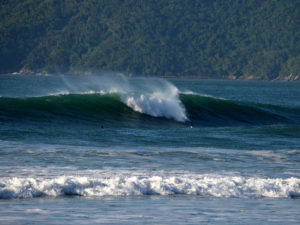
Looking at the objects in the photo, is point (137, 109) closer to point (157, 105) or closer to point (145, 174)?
point (157, 105)

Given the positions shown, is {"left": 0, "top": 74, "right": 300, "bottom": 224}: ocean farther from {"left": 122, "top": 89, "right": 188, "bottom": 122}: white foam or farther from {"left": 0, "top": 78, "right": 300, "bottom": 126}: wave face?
{"left": 122, "top": 89, "right": 188, "bottom": 122}: white foam

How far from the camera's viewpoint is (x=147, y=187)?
45.8ft

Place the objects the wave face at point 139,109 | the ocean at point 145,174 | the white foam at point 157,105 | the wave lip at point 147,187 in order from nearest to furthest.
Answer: the ocean at point 145,174, the wave lip at point 147,187, the wave face at point 139,109, the white foam at point 157,105

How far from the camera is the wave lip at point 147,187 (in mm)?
13398

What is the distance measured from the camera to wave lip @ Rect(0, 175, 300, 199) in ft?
44.0

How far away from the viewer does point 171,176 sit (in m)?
15.2

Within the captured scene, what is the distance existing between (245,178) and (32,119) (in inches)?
622

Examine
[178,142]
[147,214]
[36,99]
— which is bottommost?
[147,214]

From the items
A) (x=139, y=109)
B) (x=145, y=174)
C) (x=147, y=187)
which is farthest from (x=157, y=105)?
(x=147, y=187)

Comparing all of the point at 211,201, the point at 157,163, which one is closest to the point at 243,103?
the point at 157,163

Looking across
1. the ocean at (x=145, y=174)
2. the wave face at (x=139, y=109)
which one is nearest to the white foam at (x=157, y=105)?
the wave face at (x=139, y=109)

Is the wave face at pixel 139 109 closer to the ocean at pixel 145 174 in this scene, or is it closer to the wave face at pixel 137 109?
the wave face at pixel 137 109

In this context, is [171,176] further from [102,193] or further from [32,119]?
[32,119]

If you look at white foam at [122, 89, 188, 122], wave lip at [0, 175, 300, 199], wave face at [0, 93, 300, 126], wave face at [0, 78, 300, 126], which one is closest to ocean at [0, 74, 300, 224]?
wave lip at [0, 175, 300, 199]
